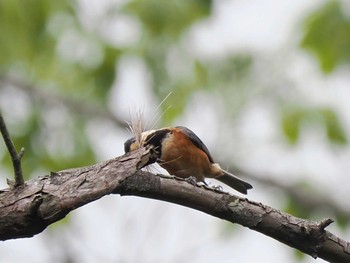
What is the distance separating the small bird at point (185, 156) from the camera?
14.5ft

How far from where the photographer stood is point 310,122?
21.7 feet

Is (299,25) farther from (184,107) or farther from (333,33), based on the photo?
(184,107)

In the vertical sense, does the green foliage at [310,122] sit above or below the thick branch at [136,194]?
below

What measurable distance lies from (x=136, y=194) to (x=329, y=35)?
2996mm

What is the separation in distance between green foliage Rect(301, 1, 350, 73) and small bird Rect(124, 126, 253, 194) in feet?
3.90

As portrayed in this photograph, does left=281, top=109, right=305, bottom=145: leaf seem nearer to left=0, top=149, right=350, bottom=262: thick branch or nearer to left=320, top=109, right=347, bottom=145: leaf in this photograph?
left=320, top=109, right=347, bottom=145: leaf

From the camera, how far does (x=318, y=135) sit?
6559 millimetres

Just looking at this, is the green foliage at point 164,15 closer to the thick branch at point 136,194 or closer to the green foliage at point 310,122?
the green foliage at point 310,122

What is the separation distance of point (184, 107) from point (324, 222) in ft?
11.5

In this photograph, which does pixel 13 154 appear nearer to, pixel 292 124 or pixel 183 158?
pixel 183 158

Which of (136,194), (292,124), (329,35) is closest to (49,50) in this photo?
(292,124)

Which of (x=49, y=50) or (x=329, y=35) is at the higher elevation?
(x=329, y=35)

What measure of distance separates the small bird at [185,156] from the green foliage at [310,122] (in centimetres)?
150

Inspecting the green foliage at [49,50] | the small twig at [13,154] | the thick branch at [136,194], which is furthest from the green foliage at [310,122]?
the small twig at [13,154]
